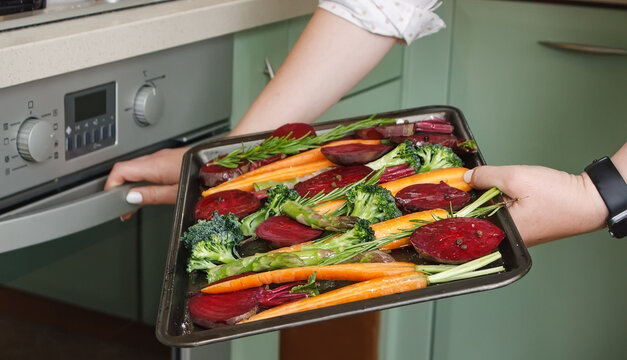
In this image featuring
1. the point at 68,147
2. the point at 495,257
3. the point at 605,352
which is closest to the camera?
the point at 495,257

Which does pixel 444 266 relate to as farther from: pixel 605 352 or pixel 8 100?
pixel 605 352

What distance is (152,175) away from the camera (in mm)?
1334

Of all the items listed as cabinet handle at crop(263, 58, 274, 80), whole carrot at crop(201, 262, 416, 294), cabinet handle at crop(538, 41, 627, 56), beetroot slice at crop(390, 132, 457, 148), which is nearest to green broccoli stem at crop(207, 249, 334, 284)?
whole carrot at crop(201, 262, 416, 294)

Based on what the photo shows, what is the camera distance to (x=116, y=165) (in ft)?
4.27

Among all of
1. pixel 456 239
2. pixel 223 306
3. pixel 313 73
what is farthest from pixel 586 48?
pixel 223 306

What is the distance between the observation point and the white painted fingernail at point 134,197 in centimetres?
131

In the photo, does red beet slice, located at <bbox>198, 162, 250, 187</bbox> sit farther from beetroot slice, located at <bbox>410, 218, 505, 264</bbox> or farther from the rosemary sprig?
beetroot slice, located at <bbox>410, 218, 505, 264</bbox>

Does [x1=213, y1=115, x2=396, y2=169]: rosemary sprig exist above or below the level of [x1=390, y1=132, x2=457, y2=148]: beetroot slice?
below

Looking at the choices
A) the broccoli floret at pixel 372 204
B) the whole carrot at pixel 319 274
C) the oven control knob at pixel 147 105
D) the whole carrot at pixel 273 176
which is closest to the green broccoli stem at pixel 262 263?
the whole carrot at pixel 319 274

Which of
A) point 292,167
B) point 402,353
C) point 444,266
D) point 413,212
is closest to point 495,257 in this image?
point 444,266

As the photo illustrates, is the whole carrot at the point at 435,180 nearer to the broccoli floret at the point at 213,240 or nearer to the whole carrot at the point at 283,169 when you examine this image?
the whole carrot at the point at 283,169

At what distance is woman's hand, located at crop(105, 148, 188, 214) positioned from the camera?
130 cm

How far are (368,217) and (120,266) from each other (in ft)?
2.04

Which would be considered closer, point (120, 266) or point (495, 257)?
point (495, 257)
